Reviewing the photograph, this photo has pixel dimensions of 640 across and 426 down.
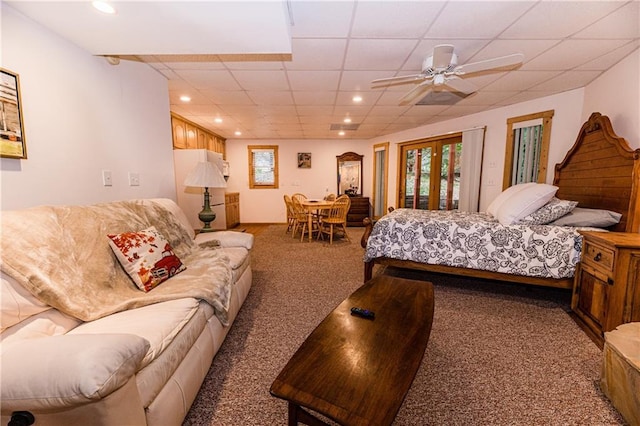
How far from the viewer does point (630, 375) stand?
3.90 ft

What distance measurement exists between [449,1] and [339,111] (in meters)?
2.55

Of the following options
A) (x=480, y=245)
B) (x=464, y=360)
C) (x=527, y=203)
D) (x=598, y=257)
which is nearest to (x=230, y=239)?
(x=464, y=360)

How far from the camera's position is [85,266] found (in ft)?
4.62

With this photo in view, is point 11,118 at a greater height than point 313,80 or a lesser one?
lesser

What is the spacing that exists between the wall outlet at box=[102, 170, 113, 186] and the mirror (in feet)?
17.3

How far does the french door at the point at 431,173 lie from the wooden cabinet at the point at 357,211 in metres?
0.94

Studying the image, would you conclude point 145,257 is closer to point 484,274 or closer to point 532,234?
point 484,274

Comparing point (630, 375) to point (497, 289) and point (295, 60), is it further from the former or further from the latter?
point (295, 60)

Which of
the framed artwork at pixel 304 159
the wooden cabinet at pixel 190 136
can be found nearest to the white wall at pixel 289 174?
the framed artwork at pixel 304 159

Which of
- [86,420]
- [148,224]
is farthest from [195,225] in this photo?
[86,420]

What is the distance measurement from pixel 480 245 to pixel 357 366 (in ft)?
6.70

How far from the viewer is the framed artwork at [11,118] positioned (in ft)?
4.39

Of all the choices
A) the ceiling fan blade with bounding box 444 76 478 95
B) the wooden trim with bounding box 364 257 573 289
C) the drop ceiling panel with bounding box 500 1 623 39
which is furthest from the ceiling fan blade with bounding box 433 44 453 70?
the wooden trim with bounding box 364 257 573 289

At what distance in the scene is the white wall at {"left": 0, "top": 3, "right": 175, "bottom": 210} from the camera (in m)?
1.46
